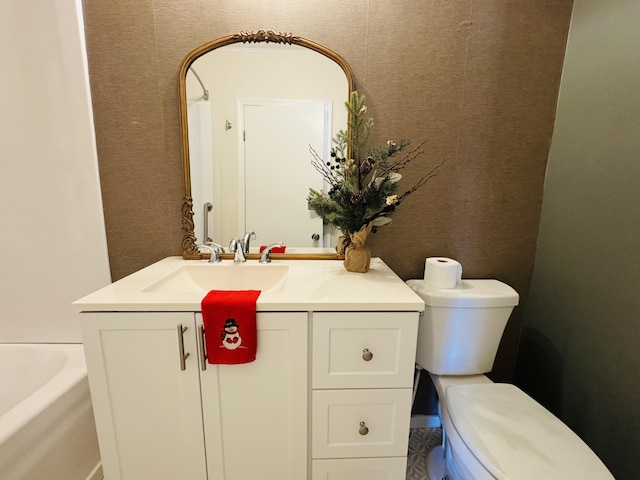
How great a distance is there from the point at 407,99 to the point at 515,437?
127cm

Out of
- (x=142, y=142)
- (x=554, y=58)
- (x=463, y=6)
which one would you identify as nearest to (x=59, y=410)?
(x=142, y=142)

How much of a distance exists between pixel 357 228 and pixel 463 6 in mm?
1025

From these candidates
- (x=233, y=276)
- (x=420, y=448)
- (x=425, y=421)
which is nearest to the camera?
(x=233, y=276)

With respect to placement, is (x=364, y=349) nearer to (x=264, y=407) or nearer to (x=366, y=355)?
(x=366, y=355)

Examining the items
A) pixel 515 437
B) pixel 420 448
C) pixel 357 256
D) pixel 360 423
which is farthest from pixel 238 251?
pixel 420 448

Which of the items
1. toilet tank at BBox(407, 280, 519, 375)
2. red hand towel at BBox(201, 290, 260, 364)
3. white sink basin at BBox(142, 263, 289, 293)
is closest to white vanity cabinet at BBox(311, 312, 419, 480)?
red hand towel at BBox(201, 290, 260, 364)

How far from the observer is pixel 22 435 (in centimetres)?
86

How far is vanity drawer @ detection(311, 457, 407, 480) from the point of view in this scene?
930 mm

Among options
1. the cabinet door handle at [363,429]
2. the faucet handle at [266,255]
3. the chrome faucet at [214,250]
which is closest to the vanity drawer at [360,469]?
the cabinet door handle at [363,429]

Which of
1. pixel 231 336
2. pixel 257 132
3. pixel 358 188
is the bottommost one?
pixel 231 336

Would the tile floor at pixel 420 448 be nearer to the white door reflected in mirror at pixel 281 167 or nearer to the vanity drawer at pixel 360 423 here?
the vanity drawer at pixel 360 423

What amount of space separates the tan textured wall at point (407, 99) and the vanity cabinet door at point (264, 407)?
66cm

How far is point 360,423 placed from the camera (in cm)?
91

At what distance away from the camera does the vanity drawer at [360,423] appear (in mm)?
888
